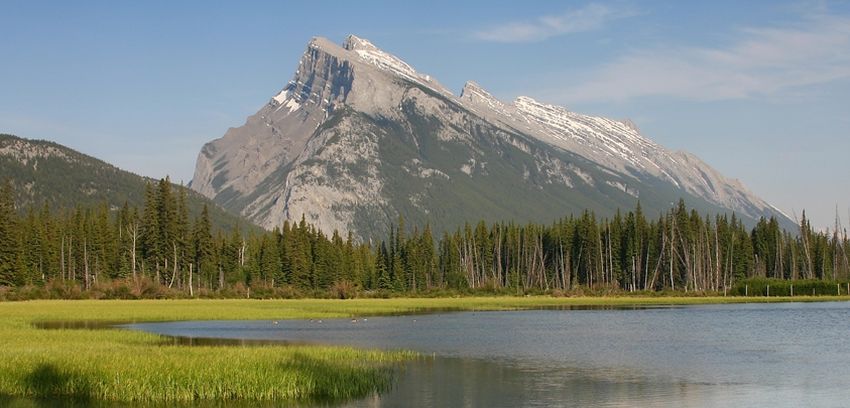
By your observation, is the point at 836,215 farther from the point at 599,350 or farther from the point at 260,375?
the point at 260,375

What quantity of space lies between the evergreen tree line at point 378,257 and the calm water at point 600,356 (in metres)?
65.4

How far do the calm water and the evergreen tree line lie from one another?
215 feet

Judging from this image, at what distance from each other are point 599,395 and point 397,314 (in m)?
63.6

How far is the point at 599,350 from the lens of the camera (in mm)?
55688

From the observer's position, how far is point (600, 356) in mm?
52250

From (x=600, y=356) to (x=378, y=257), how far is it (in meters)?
135

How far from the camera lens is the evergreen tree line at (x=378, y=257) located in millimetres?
147250

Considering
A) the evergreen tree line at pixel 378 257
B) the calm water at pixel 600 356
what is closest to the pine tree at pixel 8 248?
the evergreen tree line at pixel 378 257

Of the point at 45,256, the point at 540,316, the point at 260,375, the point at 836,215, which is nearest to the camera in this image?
the point at 260,375

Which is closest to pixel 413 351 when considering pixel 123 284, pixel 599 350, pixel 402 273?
pixel 599 350

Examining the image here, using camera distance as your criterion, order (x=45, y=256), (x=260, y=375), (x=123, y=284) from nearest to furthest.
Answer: (x=260, y=375) → (x=123, y=284) → (x=45, y=256)

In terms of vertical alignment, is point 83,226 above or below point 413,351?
above

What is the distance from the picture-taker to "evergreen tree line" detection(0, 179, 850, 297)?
147 m

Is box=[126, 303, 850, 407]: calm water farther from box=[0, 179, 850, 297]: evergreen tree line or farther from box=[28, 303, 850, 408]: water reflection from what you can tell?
box=[0, 179, 850, 297]: evergreen tree line
